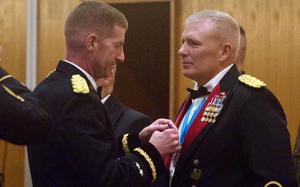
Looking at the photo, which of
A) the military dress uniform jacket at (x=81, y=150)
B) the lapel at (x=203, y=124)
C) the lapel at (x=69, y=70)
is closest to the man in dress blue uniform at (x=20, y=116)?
the military dress uniform jacket at (x=81, y=150)

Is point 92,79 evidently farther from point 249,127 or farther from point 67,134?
point 249,127

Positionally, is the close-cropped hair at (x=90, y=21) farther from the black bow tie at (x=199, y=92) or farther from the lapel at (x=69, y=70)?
the black bow tie at (x=199, y=92)

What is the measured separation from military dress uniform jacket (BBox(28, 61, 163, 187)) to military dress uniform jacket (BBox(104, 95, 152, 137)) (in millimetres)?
740

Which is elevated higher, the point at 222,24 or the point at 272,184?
the point at 222,24

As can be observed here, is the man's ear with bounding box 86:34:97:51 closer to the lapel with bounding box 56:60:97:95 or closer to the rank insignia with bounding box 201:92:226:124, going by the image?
the lapel with bounding box 56:60:97:95

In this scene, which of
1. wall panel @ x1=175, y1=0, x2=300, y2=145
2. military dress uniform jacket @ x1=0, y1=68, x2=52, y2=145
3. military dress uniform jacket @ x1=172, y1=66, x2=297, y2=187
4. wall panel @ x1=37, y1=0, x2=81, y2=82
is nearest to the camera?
military dress uniform jacket @ x1=0, y1=68, x2=52, y2=145

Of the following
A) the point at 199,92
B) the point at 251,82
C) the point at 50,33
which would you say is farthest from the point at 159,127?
the point at 50,33

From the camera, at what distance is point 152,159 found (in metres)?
2.00

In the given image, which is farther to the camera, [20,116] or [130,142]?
[130,142]

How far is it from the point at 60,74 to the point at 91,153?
0.34 meters

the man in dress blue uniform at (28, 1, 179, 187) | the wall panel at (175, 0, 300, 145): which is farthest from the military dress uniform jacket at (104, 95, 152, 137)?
the wall panel at (175, 0, 300, 145)

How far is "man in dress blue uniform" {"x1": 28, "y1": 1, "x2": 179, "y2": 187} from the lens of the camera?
1.90 m

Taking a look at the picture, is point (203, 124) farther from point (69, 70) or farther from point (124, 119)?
point (124, 119)

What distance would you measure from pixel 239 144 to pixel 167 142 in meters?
0.26
